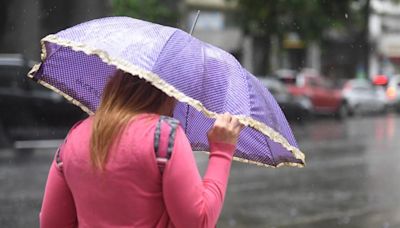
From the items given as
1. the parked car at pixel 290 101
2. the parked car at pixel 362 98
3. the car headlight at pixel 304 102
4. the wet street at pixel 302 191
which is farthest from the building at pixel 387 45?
the wet street at pixel 302 191

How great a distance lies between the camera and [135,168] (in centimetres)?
184

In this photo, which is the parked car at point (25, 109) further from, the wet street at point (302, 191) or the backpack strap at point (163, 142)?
the backpack strap at point (163, 142)

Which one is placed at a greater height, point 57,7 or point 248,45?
point 57,7

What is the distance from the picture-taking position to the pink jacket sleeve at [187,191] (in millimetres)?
1823

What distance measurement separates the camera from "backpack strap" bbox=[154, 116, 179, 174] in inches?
71.8

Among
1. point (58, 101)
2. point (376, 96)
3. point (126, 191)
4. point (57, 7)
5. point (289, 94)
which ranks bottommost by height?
point (376, 96)

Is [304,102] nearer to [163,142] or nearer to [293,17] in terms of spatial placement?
[293,17]

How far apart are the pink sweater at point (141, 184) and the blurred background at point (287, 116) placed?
1.00 metres

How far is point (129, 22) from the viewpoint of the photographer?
7.20ft

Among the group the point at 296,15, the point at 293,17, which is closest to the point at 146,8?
the point at 293,17

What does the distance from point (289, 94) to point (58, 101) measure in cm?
869

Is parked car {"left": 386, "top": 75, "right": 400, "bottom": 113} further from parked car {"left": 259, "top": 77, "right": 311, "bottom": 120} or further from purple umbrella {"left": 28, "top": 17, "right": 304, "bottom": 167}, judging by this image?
purple umbrella {"left": 28, "top": 17, "right": 304, "bottom": 167}

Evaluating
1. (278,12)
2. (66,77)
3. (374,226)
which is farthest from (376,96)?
(66,77)

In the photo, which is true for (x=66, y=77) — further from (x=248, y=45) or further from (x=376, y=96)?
(x=248, y=45)
